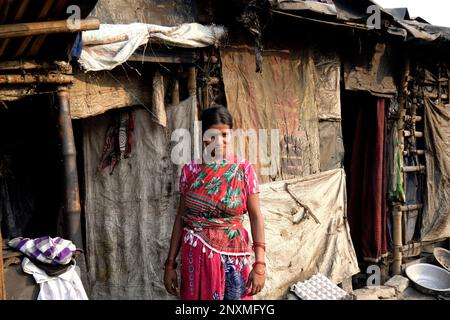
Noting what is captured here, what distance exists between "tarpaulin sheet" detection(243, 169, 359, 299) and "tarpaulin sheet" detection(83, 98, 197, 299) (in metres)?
1.10

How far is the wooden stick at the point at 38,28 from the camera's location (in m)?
3.18

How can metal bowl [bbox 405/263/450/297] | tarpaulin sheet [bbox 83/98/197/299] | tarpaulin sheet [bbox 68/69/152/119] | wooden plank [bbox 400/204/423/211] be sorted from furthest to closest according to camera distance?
1. wooden plank [bbox 400/204/423/211]
2. metal bowl [bbox 405/263/450/297]
3. tarpaulin sheet [bbox 83/98/197/299]
4. tarpaulin sheet [bbox 68/69/152/119]

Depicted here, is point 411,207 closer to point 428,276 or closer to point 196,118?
point 428,276

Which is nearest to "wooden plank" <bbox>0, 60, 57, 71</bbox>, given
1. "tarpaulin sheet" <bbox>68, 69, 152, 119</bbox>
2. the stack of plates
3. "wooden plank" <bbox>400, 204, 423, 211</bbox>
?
"tarpaulin sheet" <bbox>68, 69, 152, 119</bbox>

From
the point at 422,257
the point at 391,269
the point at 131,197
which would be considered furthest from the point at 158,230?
the point at 422,257

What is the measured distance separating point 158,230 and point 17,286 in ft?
6.64

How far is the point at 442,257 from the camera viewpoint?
7.59 meters

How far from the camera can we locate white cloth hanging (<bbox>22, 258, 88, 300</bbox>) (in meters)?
3.09

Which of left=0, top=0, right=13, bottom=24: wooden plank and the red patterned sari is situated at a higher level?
left=0, top=0, right=13, bottom=24: wooden plank

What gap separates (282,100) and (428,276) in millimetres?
3581

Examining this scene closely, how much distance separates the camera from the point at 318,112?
617 centimetres

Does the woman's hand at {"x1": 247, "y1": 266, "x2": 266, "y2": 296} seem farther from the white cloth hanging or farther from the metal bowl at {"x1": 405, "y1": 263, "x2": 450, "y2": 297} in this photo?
the metal bowl at {"x1": 405, "y1": 263, "x2": 450, "y2": 297}

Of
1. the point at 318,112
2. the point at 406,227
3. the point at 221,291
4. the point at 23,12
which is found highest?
the point at 23,12

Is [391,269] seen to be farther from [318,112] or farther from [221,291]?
[221,291]
